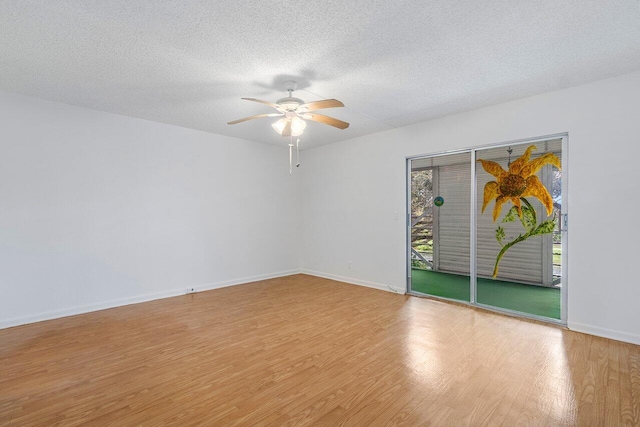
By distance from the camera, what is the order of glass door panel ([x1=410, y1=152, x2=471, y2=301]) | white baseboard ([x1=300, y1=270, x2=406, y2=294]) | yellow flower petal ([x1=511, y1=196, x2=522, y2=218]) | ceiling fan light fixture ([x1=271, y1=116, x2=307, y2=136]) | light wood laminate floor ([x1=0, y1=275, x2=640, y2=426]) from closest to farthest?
1. light wood laminate floor ([x1=0, y1=275, x2=640, y2=426])
2. ceiling fan light fixture ([x1=271, y1=116, x2=307, y2=136])
3. yellow flower petal ([x1=511, y1=196, x2=522, y2=218])
4. glass door panel ([x1=410, y1=152, x2=471, y2=301])
5. white baseboard ([x1=300, y1=270, x2=406, y2=294])

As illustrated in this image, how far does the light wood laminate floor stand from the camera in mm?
1901

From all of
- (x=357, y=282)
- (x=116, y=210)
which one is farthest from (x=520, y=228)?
(x=116, y=210)

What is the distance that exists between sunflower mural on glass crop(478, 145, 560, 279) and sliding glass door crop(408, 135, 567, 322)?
1cm

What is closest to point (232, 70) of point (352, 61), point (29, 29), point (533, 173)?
point (352, 61)

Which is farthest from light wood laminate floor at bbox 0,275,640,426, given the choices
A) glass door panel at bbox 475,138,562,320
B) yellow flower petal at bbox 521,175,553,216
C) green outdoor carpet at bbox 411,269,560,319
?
yellow flower petal at bbox 521,175,553,216

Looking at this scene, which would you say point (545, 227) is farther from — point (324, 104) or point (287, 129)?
point (287, 129)

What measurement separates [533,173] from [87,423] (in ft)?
15.4

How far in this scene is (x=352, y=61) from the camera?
268 centimetres

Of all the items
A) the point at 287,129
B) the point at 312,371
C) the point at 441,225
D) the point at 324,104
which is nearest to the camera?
the point at 312,371

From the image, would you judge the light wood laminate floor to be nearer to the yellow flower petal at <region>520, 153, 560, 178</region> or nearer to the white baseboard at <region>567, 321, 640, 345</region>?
the white baseboard at <region>567, 321, 640, 345</region>

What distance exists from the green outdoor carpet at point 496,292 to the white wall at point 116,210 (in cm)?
293

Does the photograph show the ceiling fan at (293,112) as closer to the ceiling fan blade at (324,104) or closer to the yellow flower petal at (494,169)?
the ceiling fan blade at (324,104)

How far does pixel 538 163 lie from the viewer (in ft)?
11.8

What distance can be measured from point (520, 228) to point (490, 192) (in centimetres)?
57
